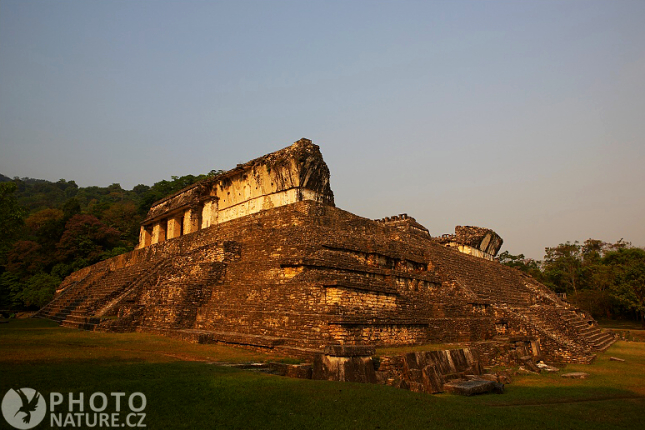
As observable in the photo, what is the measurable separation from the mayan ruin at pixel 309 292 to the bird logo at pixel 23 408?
167 inches

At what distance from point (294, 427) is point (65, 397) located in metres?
2.55

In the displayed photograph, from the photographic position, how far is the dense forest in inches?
1063

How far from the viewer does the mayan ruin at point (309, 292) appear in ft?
32.0

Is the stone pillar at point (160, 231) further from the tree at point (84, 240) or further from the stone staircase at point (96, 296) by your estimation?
the tree at point (84, 240)

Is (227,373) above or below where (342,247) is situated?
below

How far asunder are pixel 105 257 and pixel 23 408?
110ft

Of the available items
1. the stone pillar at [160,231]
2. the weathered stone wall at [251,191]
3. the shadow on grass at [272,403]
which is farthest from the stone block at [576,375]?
the stone pillar at [160,231]

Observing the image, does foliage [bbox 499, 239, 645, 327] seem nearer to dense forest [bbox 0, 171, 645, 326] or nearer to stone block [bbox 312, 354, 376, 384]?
dense forest [bbox 0, 171, 645, 326]

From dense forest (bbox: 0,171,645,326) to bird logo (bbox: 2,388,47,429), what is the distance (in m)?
17.2

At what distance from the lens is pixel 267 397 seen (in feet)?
17.3

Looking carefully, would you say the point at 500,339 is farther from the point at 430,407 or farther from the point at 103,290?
the point at 103,290

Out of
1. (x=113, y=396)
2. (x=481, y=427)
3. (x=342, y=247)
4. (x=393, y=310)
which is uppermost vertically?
(x=342, y=247)

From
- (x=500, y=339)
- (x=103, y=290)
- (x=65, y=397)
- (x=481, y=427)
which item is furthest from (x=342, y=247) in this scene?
(x=103, y=290)

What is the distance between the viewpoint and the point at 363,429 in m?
4.56
